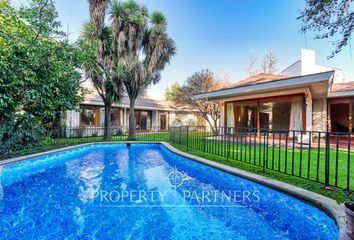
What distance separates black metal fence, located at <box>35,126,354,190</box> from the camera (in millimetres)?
3754

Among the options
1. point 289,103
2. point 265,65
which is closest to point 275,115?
point 289,103

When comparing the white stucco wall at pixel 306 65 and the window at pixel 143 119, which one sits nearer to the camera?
the white stucco wall at pixel 306 65

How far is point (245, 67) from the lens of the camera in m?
28.1

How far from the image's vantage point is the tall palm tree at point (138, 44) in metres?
11.3

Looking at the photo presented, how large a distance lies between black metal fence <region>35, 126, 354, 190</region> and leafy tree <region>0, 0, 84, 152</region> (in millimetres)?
2605

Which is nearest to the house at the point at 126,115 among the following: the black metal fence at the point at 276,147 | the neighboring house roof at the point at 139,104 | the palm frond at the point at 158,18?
the neighboring house roof at the point at 139,104

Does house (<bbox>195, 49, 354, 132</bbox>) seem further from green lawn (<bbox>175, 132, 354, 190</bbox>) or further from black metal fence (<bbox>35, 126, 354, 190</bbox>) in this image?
green lawn (<bbox>175, 132, 354, 190</bbox>)

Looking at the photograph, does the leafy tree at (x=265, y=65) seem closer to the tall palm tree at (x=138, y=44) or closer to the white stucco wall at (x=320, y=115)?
the white stucco wall at (x=320, y=115)

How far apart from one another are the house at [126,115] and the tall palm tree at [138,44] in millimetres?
2344

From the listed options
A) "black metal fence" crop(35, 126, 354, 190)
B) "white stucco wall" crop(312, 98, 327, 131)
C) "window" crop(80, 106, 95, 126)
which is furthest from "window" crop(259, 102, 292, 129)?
"window" crop(80, 106, 95, 126)

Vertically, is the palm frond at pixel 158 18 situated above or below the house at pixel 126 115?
above

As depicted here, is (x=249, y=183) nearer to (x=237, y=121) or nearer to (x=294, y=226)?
(x=294, y=226)

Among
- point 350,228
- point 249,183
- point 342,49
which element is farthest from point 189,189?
point 342,49

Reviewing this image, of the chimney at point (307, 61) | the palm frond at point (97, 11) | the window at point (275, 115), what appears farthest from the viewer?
the chimney at point (307, 61)
